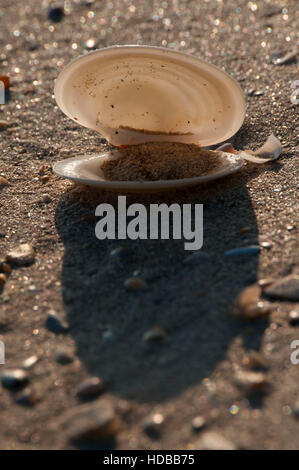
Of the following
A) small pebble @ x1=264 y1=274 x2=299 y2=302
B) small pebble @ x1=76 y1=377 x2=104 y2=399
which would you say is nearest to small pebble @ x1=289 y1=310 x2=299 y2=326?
small pebble @ x1=264 y1=274 x2=299 y2=302

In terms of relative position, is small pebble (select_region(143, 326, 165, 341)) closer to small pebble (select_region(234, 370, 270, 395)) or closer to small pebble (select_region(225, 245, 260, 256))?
small pebble (select_region(234, 370, 270, 395))

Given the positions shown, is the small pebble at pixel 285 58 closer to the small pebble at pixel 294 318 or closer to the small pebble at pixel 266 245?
the small pebble at pixel 266 245

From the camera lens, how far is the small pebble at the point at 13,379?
5.12ft

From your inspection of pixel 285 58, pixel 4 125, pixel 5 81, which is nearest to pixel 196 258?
pixel 4 125

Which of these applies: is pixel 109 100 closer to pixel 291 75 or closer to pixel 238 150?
pixel 238 150

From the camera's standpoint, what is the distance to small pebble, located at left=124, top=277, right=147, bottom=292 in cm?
181

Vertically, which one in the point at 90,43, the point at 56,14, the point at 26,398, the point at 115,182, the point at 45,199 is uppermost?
the point at 56,14

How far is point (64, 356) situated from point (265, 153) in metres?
1.28

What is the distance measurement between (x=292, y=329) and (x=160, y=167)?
0.90 meters

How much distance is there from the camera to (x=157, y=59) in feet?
7.09

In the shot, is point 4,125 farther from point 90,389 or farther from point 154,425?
point 154,425

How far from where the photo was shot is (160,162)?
2273 millimetres

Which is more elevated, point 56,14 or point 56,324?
point 56,14
